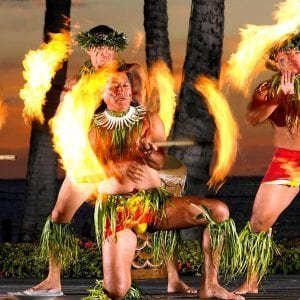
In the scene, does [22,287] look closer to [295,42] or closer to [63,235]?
[63,235]

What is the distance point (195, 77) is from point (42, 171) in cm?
435

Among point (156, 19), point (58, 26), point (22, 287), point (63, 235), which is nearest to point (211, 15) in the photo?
point (156, 19)

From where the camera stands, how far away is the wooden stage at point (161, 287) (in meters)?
12.6

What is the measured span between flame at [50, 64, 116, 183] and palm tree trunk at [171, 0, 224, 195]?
6.58m

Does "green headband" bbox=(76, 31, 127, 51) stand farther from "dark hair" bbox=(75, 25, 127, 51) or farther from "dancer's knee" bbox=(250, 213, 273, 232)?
"dancer's knee" bbox=(250, 213, 273, 232)

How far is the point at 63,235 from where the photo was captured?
1247 centimetres

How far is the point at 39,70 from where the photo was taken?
1286 centimetres

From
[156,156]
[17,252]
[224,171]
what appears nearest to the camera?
[156,156]

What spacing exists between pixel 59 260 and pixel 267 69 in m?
2.51

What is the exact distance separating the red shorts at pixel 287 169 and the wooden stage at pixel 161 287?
1042mm

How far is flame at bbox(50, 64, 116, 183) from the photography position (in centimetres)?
1106

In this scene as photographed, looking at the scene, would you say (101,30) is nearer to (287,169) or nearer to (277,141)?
(277,141)

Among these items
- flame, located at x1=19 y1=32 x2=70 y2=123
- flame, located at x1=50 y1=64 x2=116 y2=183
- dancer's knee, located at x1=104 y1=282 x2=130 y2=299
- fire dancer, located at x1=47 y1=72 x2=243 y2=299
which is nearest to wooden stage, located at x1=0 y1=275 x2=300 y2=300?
dancer's knee, located at x1=104 y1=282 x2=130 y2=299

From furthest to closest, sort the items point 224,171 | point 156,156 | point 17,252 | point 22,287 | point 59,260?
point 17,252 → point 22,287 → point 59,260 → point 224,171 → point 156,156
